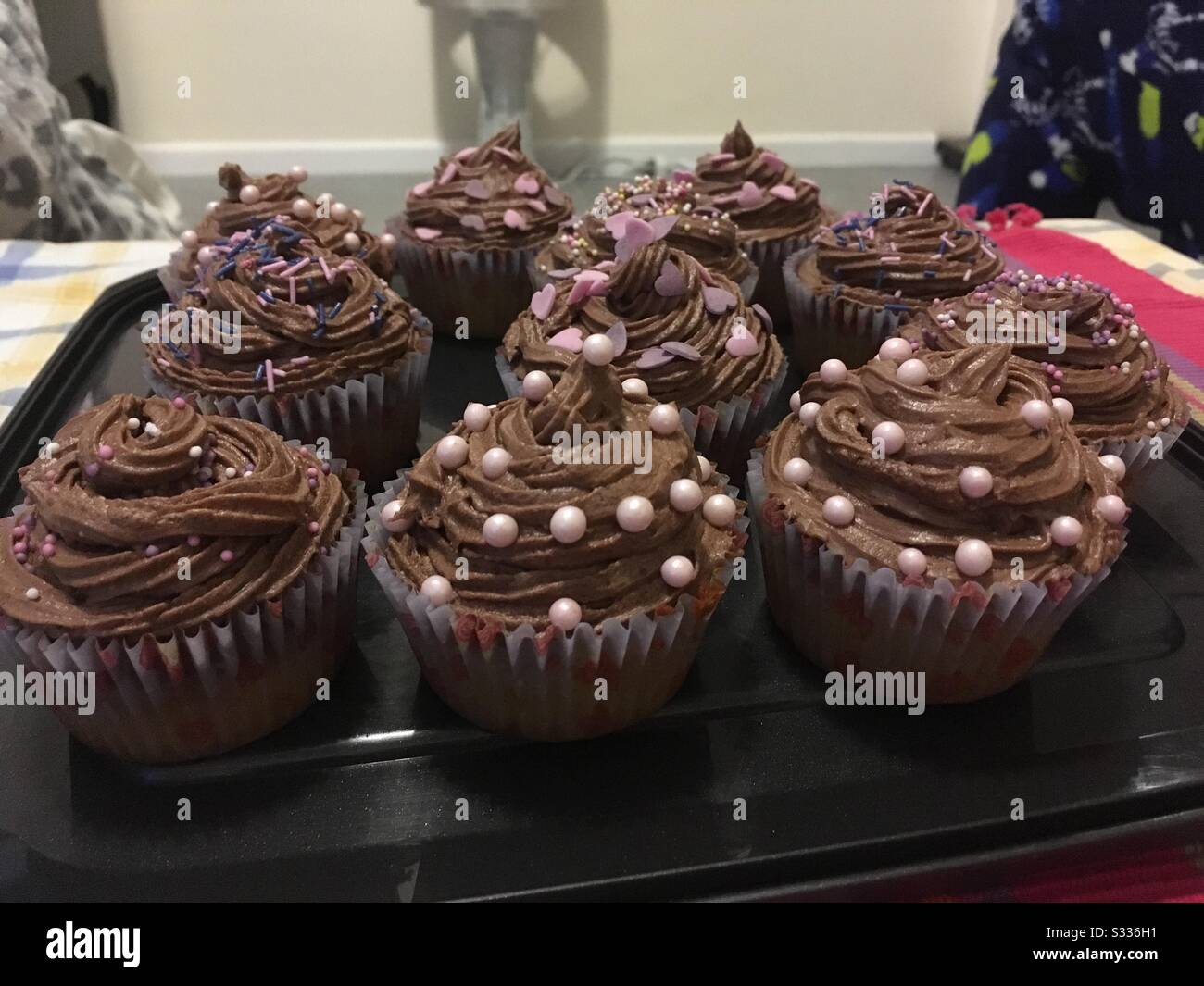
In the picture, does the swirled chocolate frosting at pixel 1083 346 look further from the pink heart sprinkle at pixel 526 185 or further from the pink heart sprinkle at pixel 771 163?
the pink heart sprinkle at pixel 526 185

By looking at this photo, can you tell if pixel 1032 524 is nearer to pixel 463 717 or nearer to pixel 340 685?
pixel 463 717

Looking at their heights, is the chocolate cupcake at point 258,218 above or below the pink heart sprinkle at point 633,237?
below

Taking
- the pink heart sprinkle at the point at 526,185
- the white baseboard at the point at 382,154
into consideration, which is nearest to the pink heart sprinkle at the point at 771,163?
the pink heart sprinkle at the point at 526,185

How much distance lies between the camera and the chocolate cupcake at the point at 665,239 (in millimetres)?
3451

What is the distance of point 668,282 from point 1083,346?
1183 mm

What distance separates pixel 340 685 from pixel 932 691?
1407 millimetres

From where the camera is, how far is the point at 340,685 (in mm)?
2316

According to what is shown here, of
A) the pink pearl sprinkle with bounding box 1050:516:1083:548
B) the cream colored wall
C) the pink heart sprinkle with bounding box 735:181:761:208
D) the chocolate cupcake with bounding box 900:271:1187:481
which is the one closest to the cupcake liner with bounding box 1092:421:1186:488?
the chocolate cupcake with bounding box 900:271:1187:481

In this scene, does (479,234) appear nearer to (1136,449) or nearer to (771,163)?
(771,163)

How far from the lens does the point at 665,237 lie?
3393 mm

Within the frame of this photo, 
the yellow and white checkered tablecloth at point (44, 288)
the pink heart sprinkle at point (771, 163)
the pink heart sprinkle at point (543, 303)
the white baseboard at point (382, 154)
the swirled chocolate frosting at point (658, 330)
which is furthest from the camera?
the white baseboard at point (382, 154)

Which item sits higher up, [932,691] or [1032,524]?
[1032,524]

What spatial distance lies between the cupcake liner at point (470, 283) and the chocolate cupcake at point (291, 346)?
79 centimetres

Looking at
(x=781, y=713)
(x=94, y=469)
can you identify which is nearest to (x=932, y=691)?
(x=781, y=713)
